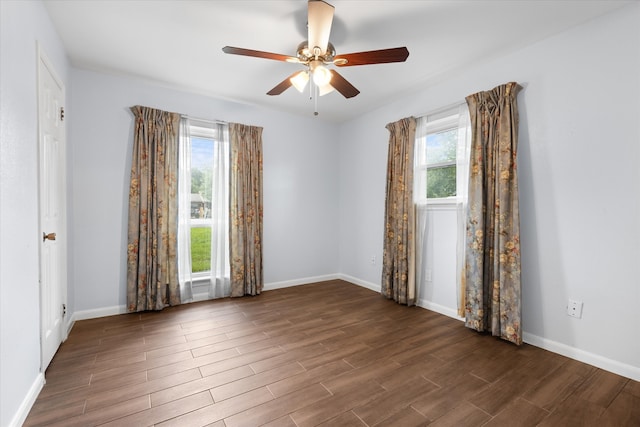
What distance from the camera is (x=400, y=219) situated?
3572mm

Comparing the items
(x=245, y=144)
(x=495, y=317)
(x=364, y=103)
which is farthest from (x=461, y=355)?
(x=245, y=144)

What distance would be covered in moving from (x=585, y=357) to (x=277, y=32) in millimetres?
3529

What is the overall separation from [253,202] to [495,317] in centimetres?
304

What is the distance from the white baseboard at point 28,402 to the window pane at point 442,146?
383 cm

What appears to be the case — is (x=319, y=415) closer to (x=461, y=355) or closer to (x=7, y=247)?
(x=461, y=355)

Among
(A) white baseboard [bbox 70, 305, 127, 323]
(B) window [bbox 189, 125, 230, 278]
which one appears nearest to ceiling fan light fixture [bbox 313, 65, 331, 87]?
(B) window [bbox 189, 125, 230, 278]

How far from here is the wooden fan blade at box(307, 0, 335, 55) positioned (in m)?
1.81

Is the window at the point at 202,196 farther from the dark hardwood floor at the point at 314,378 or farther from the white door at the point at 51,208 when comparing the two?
the white door at the point at 51,208

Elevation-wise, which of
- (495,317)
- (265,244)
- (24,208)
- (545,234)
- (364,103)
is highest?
(364,103)

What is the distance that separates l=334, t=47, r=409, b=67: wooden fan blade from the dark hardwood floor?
2239 millimetres

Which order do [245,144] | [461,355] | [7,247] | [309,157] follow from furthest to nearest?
1. [309,157]
2. [245,144]
3. [461,355]
4. [7,247]

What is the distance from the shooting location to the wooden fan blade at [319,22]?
181cm

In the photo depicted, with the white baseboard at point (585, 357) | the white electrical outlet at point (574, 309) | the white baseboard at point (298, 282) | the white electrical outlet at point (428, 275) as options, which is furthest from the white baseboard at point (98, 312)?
the white electrical outlet at point (574, 309)

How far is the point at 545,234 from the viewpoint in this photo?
7.89 feet
